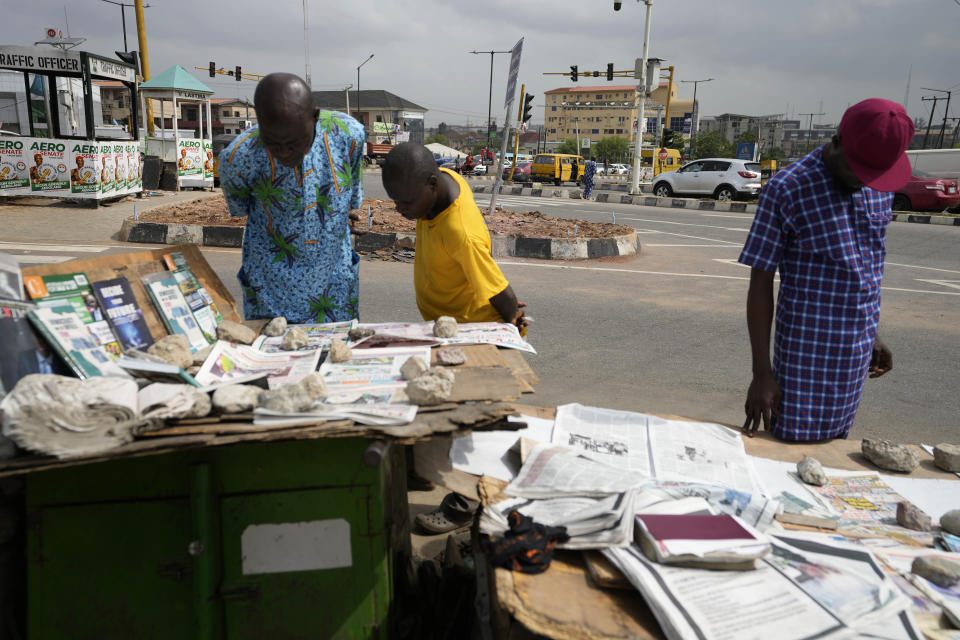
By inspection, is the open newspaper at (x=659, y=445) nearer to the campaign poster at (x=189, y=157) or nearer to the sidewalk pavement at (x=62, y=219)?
the sidewalk pavement at (x=62, y=219)

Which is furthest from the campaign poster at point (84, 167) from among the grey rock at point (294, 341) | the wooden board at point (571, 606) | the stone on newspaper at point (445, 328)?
the wooden board at point (571, 606)

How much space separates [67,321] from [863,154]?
2.38m

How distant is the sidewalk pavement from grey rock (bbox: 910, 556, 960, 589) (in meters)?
10.1

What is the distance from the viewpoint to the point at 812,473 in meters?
2.14

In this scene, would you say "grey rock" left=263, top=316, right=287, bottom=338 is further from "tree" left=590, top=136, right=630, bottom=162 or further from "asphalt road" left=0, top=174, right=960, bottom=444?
"tree" left=590, top=136, right=630, bottom=162

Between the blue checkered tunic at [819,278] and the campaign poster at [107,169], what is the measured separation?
13.1 meters

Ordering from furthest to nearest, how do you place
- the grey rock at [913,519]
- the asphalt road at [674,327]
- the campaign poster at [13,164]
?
1. the campaign poster at [13,164]
2. the asphalt road at [674,327]
3. the grey rock at [913,519]

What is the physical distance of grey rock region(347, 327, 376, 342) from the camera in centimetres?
232

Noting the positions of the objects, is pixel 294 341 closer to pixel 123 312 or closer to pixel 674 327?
pixel 123 312

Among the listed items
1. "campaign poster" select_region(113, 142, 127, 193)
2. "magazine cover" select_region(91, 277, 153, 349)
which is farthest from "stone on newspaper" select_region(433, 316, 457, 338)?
"campaign poster" select_region(113, 142, 127, 193)

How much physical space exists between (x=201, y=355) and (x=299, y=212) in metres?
0.72

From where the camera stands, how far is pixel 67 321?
1.76 m

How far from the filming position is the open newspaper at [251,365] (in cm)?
184

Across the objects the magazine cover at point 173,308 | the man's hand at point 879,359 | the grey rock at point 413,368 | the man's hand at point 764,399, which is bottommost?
the man's hand at point 764,399
